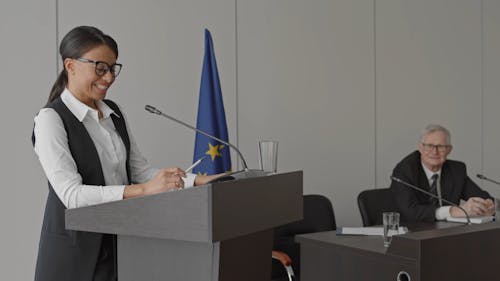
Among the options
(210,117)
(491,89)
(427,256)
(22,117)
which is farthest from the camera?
(491,89)

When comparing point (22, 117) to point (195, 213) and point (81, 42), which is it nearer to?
point (81, 42)

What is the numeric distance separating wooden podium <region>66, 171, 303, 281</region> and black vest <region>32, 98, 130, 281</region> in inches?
5.9

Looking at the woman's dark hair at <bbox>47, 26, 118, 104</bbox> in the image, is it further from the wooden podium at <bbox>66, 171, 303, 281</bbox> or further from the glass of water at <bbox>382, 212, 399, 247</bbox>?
the glass of water at <bbox>382, 212, 399, 247</bbox>

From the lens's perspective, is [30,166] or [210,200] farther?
[30,166]

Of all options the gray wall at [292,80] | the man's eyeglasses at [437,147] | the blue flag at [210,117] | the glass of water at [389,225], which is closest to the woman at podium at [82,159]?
the glass of water at [389,225]

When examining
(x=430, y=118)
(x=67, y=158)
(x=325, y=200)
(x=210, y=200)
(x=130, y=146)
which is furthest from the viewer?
(x=430, y=118)

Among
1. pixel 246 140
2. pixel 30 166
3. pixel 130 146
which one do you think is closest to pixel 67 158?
pixel 130 146

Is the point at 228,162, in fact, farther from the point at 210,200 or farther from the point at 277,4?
the point at 210,200

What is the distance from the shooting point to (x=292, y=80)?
5.00 metres

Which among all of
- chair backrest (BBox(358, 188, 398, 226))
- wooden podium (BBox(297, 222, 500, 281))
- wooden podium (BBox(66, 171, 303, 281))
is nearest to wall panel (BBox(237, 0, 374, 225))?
chair backrest (BBox(358, 188, 398, 226))

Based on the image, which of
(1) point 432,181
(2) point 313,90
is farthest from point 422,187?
(2) point 313,90

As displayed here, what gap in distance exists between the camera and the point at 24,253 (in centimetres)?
383

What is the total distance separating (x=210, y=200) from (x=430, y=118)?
483 centimetres

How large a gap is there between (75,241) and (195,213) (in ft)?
1.96
